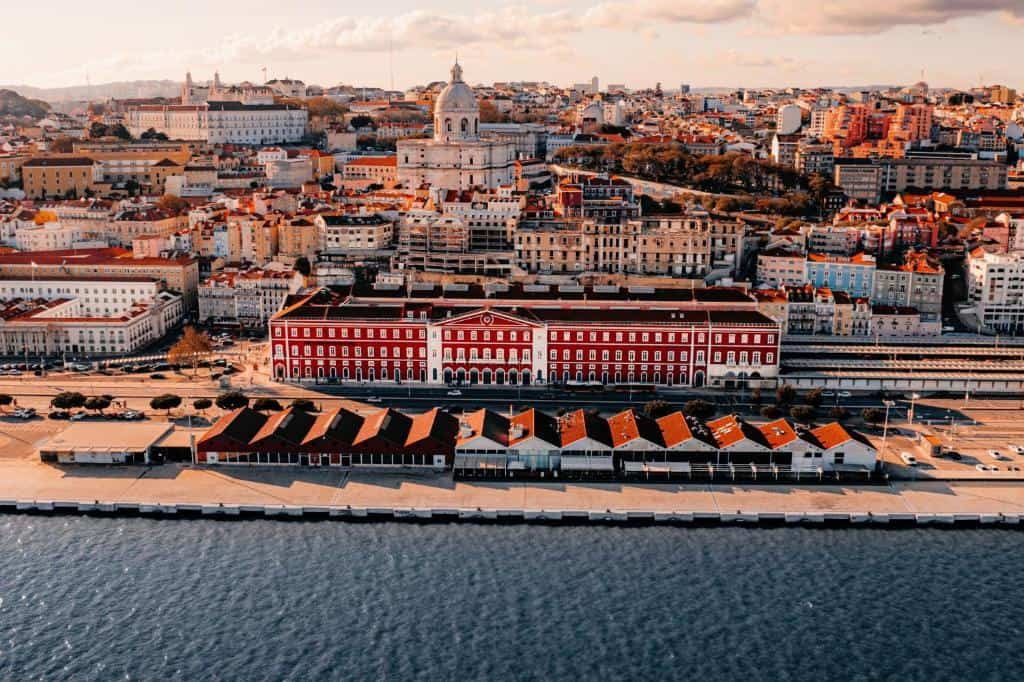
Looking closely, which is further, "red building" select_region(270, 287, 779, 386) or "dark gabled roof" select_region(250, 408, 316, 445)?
"red building" select_region(270, 287, 779, 386)

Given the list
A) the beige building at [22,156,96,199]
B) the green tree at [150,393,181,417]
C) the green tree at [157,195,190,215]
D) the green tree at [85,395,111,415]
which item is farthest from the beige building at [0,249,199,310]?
the beige building at [22,156,96,199]

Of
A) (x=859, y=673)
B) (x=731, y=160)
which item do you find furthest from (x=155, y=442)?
(x=731, y=160)

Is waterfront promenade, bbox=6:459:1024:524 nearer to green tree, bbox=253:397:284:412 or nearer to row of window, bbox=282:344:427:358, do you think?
green tree, bbox=253:397:284:412

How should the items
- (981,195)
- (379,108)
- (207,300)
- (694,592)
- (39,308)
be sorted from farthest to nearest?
(379,108) < (981,195) < (207,300) < (39,308) < (694,592)

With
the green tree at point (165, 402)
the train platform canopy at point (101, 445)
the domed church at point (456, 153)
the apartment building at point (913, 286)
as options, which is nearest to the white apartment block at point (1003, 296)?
the apartment building at point (913, 286)

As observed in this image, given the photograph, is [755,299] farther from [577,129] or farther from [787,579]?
[577,129]

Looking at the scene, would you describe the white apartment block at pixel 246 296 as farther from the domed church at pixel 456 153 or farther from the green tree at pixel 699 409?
the green tree at pixel 699 409
